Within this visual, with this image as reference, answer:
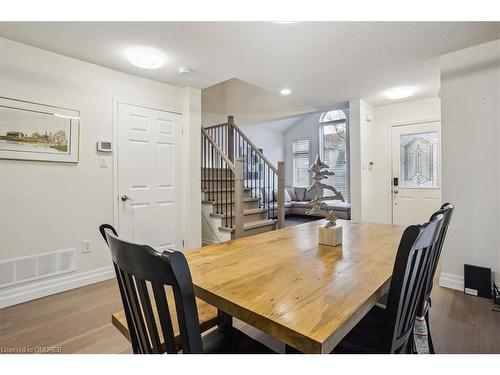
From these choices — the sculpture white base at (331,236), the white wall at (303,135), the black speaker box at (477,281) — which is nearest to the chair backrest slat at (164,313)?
the sculpture white base at (331,236)

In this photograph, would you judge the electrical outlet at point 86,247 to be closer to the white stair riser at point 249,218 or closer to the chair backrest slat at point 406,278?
the white stair riser at point 249,218

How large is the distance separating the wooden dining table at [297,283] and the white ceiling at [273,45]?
67.2 inches

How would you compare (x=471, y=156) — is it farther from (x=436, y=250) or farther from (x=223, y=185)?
(x=223, y=185)

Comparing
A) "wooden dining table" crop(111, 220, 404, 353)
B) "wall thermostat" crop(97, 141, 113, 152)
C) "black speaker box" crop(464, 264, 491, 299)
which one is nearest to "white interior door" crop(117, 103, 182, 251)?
"wall thermostat" crop(97, 141, 113, 152)

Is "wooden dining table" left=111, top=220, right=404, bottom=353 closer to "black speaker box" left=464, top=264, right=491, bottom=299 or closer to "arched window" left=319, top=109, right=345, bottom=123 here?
"black speaker box" left=464, top=264, right=491, bottom=299

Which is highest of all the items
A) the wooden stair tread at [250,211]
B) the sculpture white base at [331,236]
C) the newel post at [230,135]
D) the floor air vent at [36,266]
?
the newel post at [230,135]

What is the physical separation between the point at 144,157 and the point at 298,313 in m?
2.87

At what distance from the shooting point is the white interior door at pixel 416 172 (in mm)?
4031

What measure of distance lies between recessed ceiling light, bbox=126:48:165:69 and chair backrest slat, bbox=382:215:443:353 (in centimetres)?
262

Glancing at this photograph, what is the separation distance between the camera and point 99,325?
196cm

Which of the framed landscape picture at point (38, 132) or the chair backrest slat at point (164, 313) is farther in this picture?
the framed landscape picture at point (38, 132)

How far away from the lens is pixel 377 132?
180 inches
